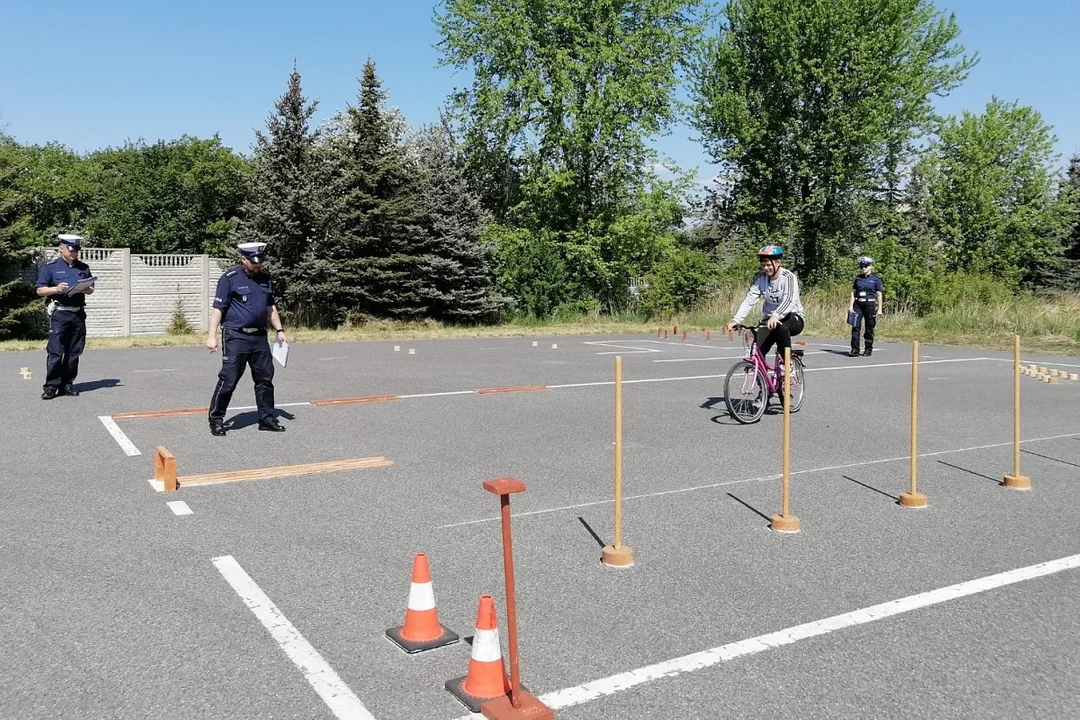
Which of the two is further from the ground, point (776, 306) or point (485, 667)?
point (776, 306)

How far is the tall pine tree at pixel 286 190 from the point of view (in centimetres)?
3089

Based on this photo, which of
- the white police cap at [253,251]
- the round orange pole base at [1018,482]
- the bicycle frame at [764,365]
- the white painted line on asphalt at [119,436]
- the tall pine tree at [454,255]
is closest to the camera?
the round orange pole base at [1018,482]

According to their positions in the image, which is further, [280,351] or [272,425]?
[280,351]

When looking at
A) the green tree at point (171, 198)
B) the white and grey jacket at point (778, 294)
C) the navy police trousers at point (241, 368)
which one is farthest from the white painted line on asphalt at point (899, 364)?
the green tree at point (171, 198)

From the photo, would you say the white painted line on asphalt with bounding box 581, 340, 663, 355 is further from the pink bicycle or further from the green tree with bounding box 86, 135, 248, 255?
the green tree with bounding box 86, 135, 248, 255

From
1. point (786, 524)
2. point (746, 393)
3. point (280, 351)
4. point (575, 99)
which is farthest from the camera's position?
point (575, 99)

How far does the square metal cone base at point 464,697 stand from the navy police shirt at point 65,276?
1029 cm

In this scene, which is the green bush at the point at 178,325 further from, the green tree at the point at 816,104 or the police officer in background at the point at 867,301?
the green tree at the point at 816,104

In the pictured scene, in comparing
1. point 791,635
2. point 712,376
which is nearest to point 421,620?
point 791,635

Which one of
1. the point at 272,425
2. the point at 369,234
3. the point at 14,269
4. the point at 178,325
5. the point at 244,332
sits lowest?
the point at 272,425

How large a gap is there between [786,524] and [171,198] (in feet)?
156

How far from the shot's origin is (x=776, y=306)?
11.3 meters

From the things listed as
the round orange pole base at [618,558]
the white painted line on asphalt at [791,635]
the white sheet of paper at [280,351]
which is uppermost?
the white sheet of paper at [280,351]

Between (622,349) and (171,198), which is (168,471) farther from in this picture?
(171,198)
